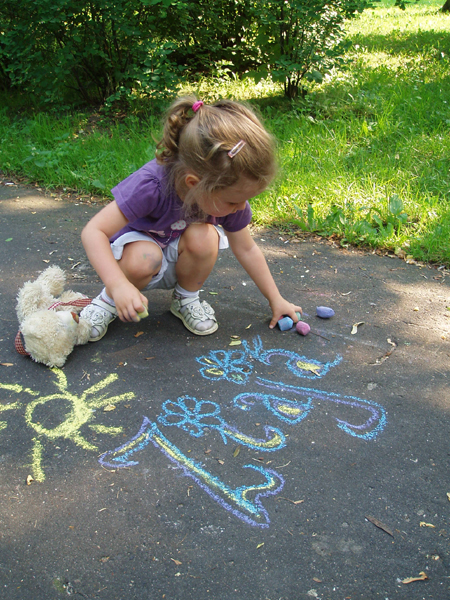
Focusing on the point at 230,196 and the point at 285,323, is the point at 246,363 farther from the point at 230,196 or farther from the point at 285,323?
the point at 230,196

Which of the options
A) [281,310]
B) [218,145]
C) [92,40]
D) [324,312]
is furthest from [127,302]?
[92,40]

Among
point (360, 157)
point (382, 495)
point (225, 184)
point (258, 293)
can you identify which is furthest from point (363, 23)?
point (382, 495)

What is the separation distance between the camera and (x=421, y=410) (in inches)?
74.9

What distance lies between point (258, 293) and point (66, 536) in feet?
5.13

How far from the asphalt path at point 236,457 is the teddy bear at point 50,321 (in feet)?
0.23

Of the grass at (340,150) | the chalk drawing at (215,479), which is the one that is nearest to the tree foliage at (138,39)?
the grass at (340,150)

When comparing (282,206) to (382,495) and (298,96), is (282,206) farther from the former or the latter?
(382,495)

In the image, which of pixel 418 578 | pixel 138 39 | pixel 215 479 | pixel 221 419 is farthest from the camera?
pixel 138 39

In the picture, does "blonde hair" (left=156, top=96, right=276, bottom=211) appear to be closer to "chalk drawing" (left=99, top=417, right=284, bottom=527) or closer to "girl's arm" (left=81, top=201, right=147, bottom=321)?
"girl's arm" (left=81, top=201, right=147, bottom=321)

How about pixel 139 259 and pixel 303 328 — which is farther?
pixel 303 328

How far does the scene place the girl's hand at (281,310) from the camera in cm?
235

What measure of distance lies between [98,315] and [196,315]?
431mm

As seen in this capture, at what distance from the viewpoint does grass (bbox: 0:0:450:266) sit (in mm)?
3232

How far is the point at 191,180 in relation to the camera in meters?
1.87
